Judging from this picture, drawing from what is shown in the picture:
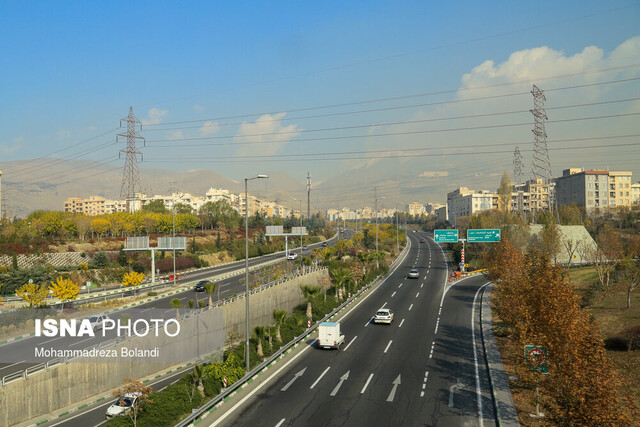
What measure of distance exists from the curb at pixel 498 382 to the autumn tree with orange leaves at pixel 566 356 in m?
1.84

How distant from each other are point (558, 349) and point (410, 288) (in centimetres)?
4387

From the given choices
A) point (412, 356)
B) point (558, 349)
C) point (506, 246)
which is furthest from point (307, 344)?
point (506, 246)

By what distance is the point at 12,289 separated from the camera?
5403 cm

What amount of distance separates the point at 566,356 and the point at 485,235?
2317 inches

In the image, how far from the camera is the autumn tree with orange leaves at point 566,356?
1495 cm

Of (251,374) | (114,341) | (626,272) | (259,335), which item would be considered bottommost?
(251,374)

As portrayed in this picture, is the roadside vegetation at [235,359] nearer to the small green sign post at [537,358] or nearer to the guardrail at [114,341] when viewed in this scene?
the guardrail at [114,341]

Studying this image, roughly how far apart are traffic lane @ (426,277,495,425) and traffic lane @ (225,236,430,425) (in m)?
2.67

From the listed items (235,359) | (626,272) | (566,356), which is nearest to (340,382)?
(235,359)

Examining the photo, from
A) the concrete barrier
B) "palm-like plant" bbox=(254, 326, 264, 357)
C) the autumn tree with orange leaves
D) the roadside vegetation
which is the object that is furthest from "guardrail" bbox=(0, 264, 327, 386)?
the autumn tree with orange leaves

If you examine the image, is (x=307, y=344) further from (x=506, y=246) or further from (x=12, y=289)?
(x=12, y=289)

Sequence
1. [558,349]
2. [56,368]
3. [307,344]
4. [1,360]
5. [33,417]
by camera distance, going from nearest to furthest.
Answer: [558,349] → [33,417] → [56,368] → [1,360] → [307,344]

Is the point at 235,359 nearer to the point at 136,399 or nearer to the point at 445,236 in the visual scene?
the point at 136,399

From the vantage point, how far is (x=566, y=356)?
59.5ft
